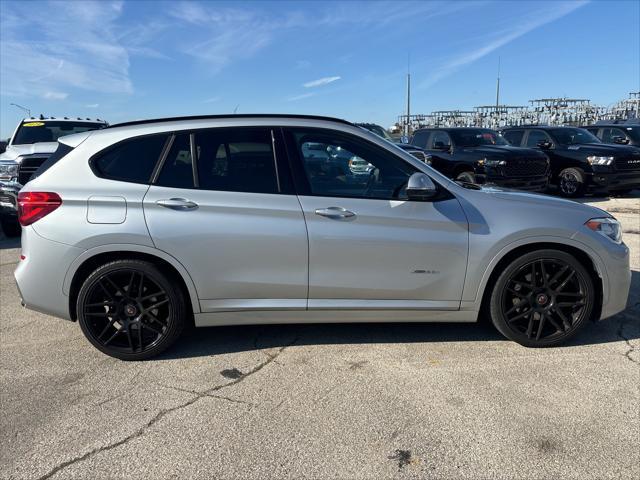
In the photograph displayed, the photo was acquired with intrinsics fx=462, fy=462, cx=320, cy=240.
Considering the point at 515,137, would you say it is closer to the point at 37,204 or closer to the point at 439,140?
the point at 439,140

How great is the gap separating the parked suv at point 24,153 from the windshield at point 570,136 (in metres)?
10.9

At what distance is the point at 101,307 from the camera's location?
349 cm

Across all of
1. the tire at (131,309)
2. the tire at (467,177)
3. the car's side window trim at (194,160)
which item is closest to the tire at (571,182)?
the tire at (467,177)

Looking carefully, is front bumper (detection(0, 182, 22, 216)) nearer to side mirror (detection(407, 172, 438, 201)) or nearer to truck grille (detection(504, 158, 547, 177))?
side mirror (detection(407, 172, 438, 201))

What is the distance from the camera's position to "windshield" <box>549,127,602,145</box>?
464 inches

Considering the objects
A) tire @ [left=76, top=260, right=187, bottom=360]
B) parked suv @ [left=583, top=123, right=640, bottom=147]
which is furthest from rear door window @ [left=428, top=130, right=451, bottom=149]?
tire @ [left=76, top=260, right=187, bottom=360]

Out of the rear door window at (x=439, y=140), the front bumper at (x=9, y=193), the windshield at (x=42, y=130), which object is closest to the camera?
the front bumper at (x=9, y=193)

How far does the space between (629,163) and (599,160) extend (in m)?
0.75

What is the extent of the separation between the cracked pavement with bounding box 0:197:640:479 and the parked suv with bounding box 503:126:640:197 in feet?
26.4

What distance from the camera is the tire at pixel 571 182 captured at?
1111 cm

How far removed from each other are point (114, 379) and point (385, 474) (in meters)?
2.03

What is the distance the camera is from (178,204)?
3.34 metres

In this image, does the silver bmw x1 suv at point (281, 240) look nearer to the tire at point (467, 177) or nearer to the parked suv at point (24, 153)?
the parked suv at point (24, 153)

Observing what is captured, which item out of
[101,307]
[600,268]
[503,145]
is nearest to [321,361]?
[101,307]
